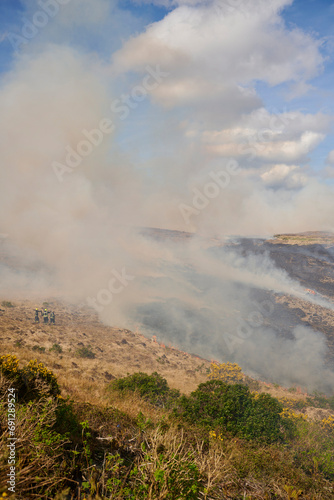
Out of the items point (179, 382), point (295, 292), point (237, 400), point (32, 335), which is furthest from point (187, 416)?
point (295, 292)

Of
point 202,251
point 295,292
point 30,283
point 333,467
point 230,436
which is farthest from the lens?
point 202,251

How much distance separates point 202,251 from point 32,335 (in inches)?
1680

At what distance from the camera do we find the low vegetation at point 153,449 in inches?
137

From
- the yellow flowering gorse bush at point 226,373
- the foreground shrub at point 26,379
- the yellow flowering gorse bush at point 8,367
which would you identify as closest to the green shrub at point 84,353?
the yellow flowering gorse bush at point 226,373

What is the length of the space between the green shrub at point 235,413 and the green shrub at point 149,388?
1.73 meters

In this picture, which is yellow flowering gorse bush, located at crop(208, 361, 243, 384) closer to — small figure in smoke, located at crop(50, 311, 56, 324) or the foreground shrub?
small figure in smoke, located at crop(50, 311, 56, 324)

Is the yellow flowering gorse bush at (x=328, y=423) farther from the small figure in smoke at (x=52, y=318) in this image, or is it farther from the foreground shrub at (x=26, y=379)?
the small figure in smoke at (x=52, y=318)

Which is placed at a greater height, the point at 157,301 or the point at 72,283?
the point at 72,283

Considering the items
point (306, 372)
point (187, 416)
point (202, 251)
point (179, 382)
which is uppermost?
point (202, 251)

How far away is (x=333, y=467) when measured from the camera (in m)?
8.30

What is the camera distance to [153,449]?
4.05 meters

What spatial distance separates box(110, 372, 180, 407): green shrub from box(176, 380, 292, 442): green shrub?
68.2 inches

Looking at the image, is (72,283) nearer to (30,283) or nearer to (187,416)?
(30,283)

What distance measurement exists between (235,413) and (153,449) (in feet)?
28.5
